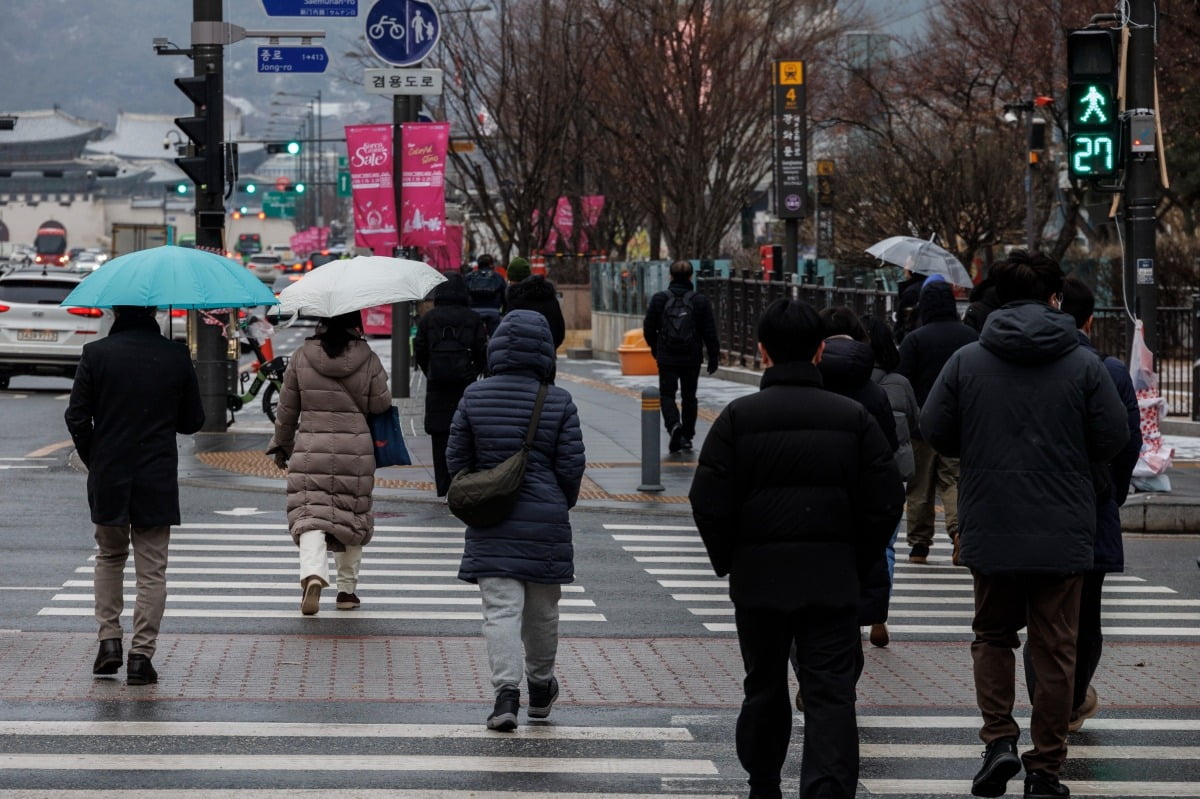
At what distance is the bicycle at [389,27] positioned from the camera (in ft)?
71.7

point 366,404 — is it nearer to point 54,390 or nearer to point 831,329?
point 831,329

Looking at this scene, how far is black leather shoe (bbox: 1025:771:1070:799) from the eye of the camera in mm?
6512

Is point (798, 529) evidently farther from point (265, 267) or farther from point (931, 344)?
point (265, 267)

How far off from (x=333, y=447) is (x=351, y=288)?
0.99 meters

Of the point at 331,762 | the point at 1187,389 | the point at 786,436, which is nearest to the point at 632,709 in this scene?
the point at 331,762

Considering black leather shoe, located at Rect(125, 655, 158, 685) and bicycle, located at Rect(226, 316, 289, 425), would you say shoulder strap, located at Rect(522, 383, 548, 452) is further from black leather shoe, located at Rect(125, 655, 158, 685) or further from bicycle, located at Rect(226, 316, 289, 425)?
bicycle, located at Rect(226, 316, 289, 425)

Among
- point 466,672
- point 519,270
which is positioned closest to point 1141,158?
point 519,270

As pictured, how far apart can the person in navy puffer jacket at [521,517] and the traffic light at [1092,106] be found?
8450 millimetres

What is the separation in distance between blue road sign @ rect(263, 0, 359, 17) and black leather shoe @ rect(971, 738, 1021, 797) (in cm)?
1649

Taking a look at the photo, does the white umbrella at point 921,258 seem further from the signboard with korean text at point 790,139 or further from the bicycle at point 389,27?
Result: the signboard with korean text at point 790,139

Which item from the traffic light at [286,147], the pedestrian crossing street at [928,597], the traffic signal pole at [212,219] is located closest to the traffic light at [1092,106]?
the pedestrian crossing street at [928,597]

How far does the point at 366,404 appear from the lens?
1051 cm

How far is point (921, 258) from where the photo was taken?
14695mm

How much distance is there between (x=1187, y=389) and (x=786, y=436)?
61.5 feet
